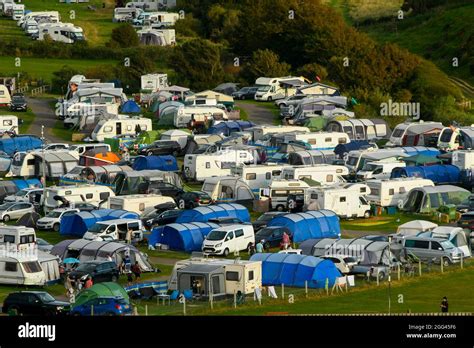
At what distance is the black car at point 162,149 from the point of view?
64.4 metres

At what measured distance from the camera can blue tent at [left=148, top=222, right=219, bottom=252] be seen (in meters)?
44.3

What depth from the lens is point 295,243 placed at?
44.7 metres

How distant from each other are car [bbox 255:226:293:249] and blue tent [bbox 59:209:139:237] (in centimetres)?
462

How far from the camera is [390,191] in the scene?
5200cm

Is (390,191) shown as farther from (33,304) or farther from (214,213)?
(33,304)

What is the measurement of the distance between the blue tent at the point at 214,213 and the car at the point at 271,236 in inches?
95.2

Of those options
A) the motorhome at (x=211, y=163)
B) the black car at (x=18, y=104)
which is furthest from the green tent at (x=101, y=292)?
the black car at (x=18, y=104)

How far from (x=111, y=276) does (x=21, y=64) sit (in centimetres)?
5848

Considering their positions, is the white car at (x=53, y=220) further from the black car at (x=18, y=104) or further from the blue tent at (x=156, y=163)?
the black car at (x=18, y=104)

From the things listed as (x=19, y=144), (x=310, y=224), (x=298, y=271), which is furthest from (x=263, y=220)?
(x=19, y=144)

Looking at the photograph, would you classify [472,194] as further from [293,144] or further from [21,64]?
[21,64]

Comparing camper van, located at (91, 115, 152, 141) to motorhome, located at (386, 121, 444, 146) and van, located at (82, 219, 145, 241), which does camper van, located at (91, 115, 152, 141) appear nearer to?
motorhome, located at (386, 121, 444, 146)

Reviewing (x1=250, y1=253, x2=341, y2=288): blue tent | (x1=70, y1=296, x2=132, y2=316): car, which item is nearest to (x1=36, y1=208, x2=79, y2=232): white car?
(x1=250, y1=253, x2=341, y2=288): blue tent
